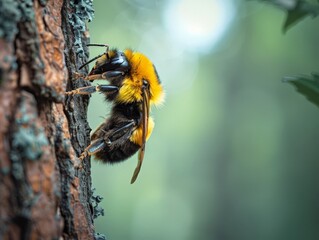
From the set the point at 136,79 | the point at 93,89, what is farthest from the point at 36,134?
the point at 136,79

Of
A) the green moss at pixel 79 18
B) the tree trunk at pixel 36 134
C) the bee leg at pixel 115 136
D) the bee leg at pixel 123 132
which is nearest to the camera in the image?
the tree trunk at pixel 36 134

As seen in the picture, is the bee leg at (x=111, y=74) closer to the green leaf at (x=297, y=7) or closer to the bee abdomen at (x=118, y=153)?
the bee abdomen at (x=118, y=153)

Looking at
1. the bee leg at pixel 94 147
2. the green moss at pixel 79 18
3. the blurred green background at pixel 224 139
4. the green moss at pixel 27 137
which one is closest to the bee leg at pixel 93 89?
the green moss at pixel 79 18

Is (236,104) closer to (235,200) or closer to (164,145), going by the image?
(235,200)

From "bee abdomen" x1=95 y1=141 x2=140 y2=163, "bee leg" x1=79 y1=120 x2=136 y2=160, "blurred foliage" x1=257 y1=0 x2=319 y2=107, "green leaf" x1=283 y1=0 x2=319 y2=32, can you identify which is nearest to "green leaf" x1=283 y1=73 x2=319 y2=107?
"blurred foliage" x1=257 y1=0 x2=319 y2=107

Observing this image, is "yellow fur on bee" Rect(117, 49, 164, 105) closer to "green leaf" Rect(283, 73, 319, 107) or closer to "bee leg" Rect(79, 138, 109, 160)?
"bee leg" Rect(79, 138, 109, 160)

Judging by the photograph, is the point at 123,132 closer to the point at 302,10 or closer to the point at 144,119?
the point at 144,119
